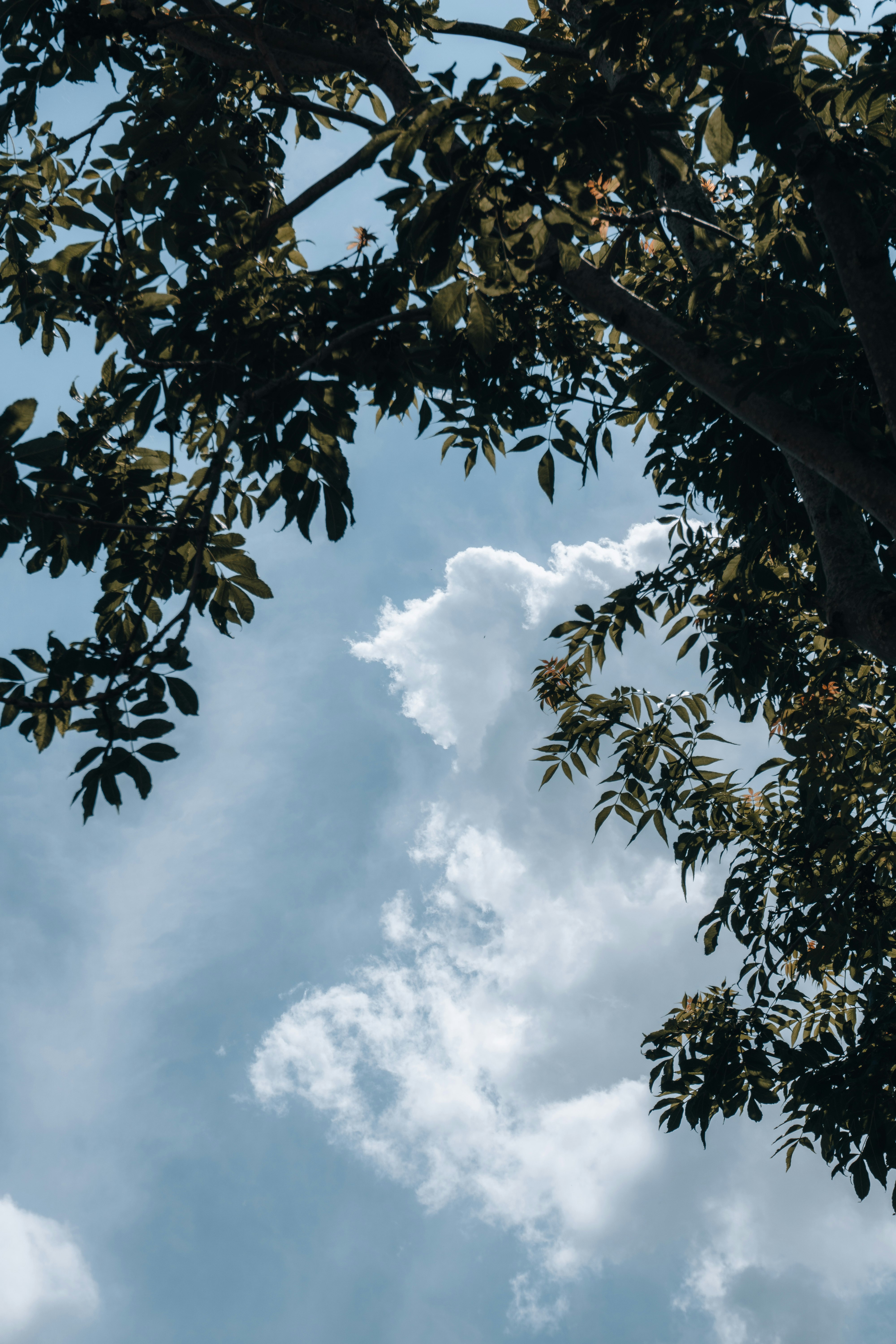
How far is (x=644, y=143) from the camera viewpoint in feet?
10.5

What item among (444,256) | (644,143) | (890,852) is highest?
(644,143)

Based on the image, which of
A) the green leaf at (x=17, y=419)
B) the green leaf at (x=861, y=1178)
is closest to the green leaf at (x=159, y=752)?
the green leaf at (x=17, y=419)

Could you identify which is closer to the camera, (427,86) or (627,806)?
(427,86)

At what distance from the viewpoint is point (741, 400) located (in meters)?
3.46

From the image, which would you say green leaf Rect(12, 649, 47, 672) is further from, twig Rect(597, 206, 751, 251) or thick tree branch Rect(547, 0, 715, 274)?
thick tree branch Rect(547, 0, 715, 274)

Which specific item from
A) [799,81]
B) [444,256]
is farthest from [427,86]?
[799,81]

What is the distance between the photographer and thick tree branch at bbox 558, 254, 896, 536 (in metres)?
3.40

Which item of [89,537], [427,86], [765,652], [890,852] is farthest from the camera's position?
[765,652]

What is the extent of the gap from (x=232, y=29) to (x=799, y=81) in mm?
2489

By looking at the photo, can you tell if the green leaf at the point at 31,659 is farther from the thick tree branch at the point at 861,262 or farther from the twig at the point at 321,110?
the thick tree branch at the point at 861,262

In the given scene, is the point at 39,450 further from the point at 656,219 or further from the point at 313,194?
the point at 656,219

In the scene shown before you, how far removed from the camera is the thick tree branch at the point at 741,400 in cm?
340

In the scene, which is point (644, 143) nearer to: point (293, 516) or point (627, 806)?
point (293, 516)

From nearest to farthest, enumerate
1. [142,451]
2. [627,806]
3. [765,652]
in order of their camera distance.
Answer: [142,451] → [765,652] → [627,806]
